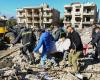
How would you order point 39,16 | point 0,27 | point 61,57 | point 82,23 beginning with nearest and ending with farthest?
point 61,57 → point 0,27 → point 82,23 → point 39,16

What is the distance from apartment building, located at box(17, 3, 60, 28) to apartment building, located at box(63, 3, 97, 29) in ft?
19.5

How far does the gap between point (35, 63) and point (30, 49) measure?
2.12 ft

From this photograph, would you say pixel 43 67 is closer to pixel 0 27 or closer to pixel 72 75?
pixel 72 75

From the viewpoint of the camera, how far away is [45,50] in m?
11.2

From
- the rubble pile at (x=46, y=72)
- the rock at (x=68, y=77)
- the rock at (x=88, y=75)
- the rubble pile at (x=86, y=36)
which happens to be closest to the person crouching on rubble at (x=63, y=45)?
the rubble pile at (x=46, y=72)

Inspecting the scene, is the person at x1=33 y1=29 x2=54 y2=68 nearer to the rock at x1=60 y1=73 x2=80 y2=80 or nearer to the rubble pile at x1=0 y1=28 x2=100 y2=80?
the rubble pile at x1=0 y1=28 x2=100 y2=80

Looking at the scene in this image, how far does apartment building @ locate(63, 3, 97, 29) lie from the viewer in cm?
8481

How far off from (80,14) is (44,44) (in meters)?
76.6

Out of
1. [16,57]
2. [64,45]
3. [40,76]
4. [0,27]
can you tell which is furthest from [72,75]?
[0,27]

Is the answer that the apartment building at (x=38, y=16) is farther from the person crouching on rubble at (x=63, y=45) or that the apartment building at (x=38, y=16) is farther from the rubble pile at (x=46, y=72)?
the rubble pile at (x=46, y=72)

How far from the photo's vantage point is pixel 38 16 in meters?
96.4

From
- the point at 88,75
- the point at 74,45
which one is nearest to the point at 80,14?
the point at 74,45

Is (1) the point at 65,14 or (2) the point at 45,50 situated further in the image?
(1) the point at 65,14

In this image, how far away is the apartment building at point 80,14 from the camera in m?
84.8
